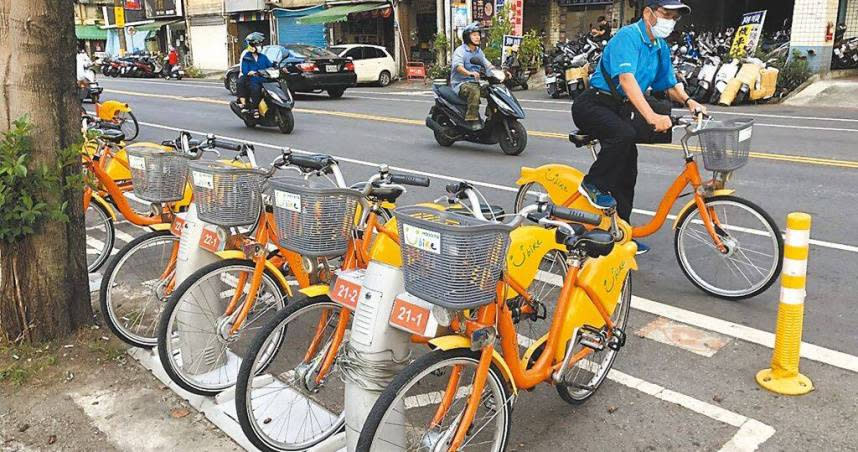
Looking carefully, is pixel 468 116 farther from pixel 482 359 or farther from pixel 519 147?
pixel 482 359

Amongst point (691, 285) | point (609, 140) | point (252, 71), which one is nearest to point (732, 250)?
point (691, 285)

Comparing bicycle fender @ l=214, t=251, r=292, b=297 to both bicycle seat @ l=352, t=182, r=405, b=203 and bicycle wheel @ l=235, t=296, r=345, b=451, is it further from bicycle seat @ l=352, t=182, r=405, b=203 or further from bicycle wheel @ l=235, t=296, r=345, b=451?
bicycle seat @ l=352, t=182, r=405, b=203

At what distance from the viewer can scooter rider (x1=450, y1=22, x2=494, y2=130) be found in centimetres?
1012

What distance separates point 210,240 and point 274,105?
9.97 meters

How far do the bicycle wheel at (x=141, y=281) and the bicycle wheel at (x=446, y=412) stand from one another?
84.1 inches

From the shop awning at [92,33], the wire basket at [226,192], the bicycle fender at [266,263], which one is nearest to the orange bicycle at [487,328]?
the bicycle fender at [266,263]

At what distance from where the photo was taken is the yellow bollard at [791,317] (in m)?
3.53

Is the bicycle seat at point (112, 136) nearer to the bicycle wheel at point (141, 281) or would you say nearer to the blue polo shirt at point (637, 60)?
the bicycle wheel at point (141, 281)

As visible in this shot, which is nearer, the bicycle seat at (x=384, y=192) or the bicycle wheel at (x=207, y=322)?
the bicycle seat at (x=384, y=192)

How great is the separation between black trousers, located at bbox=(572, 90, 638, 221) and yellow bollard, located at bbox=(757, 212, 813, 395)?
5.81ft

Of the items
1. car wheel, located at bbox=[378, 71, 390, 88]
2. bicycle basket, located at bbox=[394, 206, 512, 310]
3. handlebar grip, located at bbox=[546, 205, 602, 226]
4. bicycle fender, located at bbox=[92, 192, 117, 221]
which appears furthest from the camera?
car wheel, located at bbox=[378, 71, 390, 88]

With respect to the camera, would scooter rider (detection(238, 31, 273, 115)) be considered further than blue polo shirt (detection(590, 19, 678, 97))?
Yes

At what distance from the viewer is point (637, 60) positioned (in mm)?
5160

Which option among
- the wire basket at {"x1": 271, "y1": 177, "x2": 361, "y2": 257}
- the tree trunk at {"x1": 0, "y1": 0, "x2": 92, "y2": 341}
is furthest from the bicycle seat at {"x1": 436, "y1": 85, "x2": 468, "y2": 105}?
the wire basket at {"x1": 271, "y1": 177, "x2": 361, "y2": 257}
